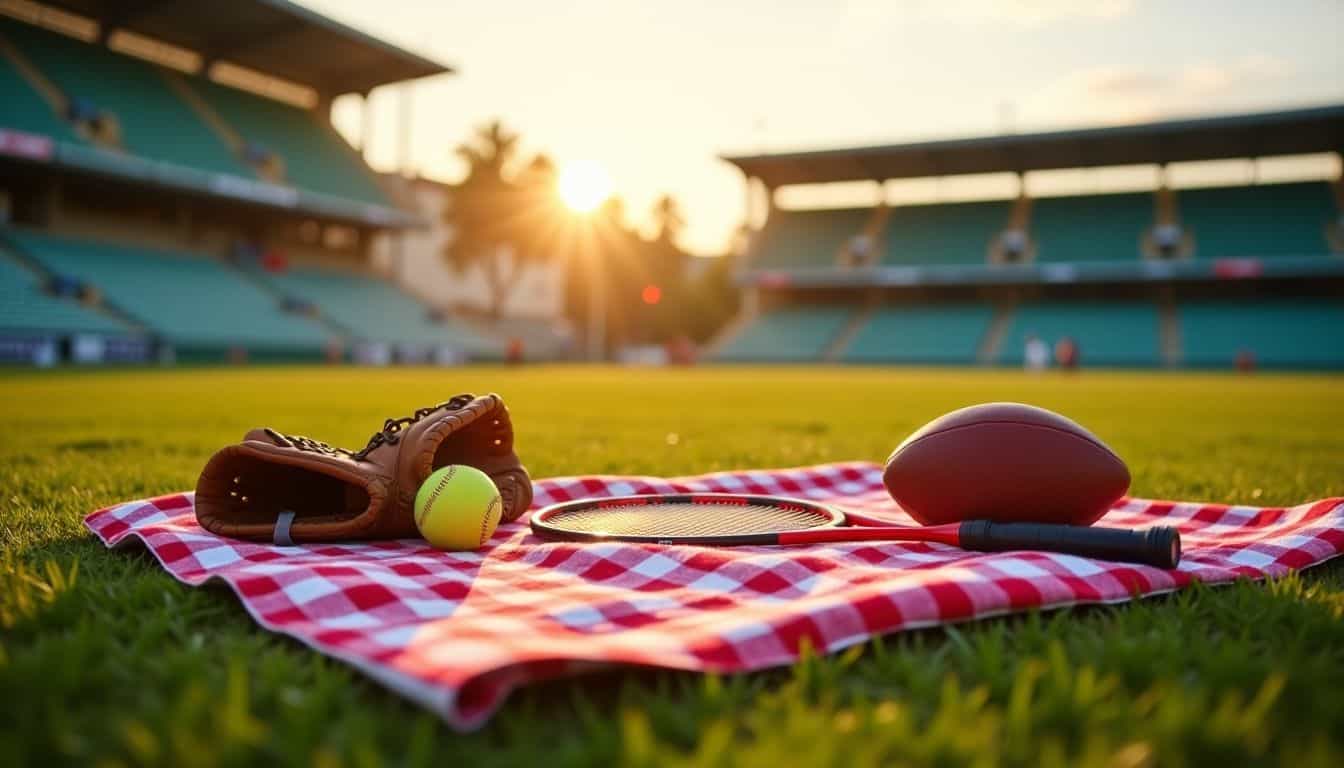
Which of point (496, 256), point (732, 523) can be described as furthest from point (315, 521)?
point (496, 256)

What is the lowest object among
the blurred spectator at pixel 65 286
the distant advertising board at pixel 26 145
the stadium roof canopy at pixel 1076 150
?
the blurred spectator at pixel 65 286

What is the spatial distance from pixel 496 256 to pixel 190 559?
45.5 metres

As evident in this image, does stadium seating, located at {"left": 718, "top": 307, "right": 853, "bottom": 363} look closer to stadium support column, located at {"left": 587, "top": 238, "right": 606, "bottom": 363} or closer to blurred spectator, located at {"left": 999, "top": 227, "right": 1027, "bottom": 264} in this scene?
blurred spectator, located at {"left": 999, "top": 227, "right": 1027, "bottom": 264}

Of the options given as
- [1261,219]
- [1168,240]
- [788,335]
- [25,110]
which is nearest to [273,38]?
[25,110]

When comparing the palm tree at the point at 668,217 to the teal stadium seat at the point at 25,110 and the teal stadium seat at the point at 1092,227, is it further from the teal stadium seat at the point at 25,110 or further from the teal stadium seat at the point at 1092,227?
the teal stadium seat at the point at 25,110

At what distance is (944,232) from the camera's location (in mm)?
38656

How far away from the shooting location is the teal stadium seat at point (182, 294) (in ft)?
81.8

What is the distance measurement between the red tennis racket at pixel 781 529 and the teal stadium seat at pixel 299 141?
3047 centimetres

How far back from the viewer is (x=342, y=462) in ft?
8.76

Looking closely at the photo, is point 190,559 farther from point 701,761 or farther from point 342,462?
point 701,761

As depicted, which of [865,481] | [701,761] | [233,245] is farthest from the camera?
[233,245]

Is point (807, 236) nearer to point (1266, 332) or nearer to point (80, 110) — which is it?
point (1266, 332)

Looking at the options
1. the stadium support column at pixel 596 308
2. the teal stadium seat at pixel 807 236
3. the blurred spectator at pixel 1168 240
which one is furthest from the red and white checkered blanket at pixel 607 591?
the stadium support column at pixel 596 308

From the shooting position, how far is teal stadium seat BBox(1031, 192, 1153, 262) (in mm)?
35500
